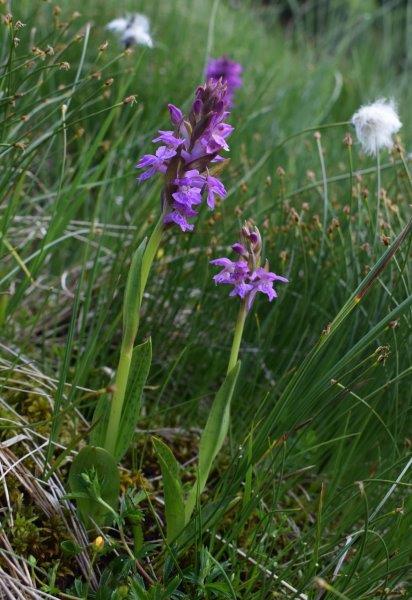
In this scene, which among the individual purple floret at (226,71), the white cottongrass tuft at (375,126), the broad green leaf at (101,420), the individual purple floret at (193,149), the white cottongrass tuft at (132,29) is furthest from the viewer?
the individual purple floret at (226,71)

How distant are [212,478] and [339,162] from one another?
1604 millimetres

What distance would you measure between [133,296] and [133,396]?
→ 7.4 inches

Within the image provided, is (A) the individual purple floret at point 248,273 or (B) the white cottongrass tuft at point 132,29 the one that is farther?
(B) the white cottongrass tuft at point 132,29

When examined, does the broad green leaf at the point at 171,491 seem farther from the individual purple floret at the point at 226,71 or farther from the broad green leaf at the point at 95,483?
the individual purple floret at the point at 226,71

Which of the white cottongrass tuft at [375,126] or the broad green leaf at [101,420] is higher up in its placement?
the white cottongrass tuft at [375,126]

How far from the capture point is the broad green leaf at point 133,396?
4.03ft

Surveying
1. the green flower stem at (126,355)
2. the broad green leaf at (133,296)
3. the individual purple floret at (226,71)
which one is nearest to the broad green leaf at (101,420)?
the green flower stem at (126,355)

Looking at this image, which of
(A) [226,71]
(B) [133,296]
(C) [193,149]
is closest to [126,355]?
(B) [133,296]

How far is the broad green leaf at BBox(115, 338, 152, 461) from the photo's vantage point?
1.23 meters

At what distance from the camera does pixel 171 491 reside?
3.81 ft

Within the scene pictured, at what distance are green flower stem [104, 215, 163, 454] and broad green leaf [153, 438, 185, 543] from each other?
0.26ft

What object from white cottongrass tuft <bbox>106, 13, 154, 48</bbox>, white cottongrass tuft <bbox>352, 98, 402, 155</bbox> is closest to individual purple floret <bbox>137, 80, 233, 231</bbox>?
→ white cottongrass tuft <bbox>352, 98, 402, 155</bbox>

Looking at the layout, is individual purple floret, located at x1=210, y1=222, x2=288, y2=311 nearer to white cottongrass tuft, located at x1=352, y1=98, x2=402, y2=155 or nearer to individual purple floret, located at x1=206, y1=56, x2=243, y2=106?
white cottongrass tuft, located at x1=352, y1=98, x2=402, y2=155

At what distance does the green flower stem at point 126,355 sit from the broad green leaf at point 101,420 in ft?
0.06
